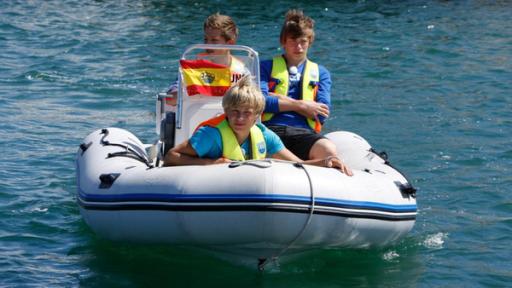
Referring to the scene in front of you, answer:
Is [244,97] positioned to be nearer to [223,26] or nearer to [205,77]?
[205,77]

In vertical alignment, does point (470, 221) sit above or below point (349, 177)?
below

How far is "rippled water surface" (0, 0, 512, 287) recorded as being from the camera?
668cm

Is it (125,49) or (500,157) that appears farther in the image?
(125,49)

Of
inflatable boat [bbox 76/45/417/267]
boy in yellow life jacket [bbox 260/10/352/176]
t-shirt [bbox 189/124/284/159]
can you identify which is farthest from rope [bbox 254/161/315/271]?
boy in yellow life jacket [bbox 260/10/352/176]

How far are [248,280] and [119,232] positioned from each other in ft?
2.89

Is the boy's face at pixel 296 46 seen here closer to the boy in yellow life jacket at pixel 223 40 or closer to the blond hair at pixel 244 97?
the boy in yellow life jacket at pixel 223 40

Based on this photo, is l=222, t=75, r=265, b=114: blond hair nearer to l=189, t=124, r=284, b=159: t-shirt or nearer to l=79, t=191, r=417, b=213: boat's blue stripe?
l=189, t=124, r=284, b=159: t-shirt

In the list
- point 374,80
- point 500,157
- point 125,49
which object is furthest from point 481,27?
point 500,157

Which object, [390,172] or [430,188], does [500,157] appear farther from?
[390,172]

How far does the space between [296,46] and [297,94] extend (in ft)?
1.17

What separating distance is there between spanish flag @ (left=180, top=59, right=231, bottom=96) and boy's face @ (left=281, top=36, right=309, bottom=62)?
1.46 ft

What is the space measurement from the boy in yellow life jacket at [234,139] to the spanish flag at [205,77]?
0.87m

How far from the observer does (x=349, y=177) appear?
6.10 m

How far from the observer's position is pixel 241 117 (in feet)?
19.8
